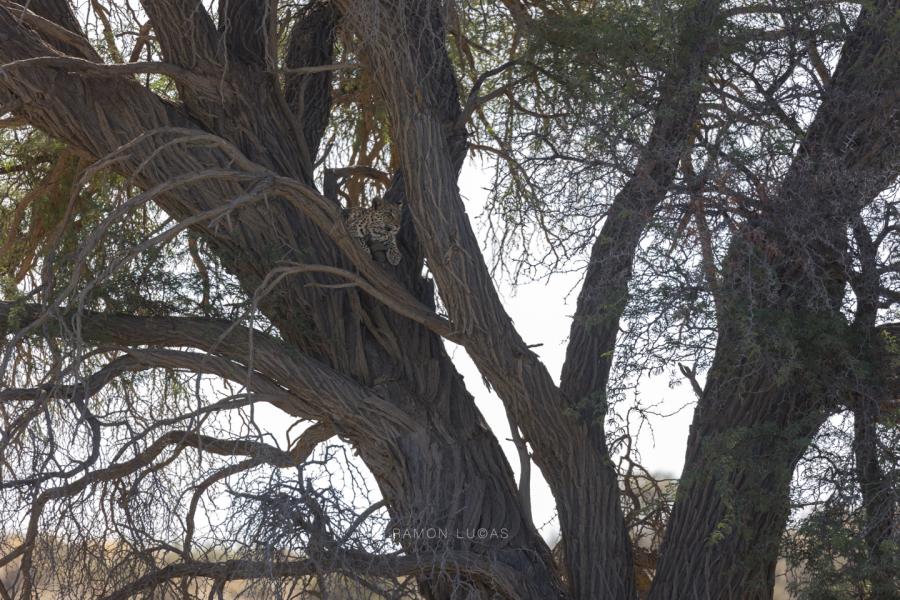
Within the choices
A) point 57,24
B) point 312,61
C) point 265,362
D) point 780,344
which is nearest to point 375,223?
point 265,362

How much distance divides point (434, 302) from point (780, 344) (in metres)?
2.50

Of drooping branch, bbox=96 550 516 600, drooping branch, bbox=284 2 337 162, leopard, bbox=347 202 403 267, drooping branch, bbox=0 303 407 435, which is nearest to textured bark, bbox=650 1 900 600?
drooping branch, bbox=96 550 516 600

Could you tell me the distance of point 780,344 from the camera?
5230 millimetres

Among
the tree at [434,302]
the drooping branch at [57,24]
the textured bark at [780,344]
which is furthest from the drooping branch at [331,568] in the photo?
the drooping branch at [57,24]

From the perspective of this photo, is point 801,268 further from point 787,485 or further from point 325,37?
point 325,37

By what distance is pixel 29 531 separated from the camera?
5.86 m

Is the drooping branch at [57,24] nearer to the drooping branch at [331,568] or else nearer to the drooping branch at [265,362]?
the drooping branch at [265,362]

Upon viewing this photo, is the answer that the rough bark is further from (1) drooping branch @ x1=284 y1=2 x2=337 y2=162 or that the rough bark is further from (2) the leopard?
(1) drooping branch @ x1=284 y1=2 x2=337 y2=162

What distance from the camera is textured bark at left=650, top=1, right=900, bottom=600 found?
5305mm

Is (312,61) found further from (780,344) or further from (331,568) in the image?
(780,344)

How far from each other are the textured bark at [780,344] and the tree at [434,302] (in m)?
0.02

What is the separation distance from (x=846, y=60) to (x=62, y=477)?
4400 millimetres

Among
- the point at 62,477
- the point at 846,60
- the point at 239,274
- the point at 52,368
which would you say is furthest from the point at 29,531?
the point at 846,60

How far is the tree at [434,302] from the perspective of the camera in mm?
5406
